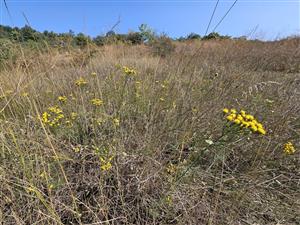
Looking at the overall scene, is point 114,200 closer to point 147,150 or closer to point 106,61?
point 147,150

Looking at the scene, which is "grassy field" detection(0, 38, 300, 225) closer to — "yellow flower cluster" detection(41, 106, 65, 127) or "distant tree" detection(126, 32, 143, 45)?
"yellow flower cluster" detection(41, 106, 65, 127)

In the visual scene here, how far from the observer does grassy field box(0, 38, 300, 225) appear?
108 cm

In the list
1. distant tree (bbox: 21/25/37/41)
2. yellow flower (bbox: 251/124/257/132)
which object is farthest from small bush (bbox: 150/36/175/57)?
yellow flower (bbox: 251/124/257/132)

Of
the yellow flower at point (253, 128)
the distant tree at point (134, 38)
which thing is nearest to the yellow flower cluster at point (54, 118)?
the yellow flower at point (253, 128)

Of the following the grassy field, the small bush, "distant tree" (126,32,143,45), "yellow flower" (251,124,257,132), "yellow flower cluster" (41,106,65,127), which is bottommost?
the grassy field

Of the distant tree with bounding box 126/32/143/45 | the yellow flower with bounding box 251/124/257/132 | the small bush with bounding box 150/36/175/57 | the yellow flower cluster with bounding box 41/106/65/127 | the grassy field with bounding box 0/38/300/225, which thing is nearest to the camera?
the yellow flower with bounding box 251/124/257/132

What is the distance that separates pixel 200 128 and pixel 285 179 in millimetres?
637

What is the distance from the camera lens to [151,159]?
128 cm

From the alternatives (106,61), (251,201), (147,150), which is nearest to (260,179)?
(251,201)

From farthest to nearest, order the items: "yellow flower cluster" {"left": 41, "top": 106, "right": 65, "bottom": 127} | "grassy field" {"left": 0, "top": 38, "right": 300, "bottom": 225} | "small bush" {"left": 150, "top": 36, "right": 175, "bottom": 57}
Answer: "small bush" {"left": 150, "top": 36, "right": 175, "bottom": 57}, "yellow flower cluster" {"left": 41, "top": 106, "right": 65, "bottom": 127}, "grassy field" {"left": 0, "top": 38, "right": 300, "bottom": 225}

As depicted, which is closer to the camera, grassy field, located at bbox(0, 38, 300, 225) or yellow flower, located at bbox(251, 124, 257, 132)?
yellow flower, located at bbox(251, 124, 257, 132)

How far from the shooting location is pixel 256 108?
75.8 inches

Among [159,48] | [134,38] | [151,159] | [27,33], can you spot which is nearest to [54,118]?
[151,159]

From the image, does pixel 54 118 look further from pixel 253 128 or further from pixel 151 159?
pixel 253 128
